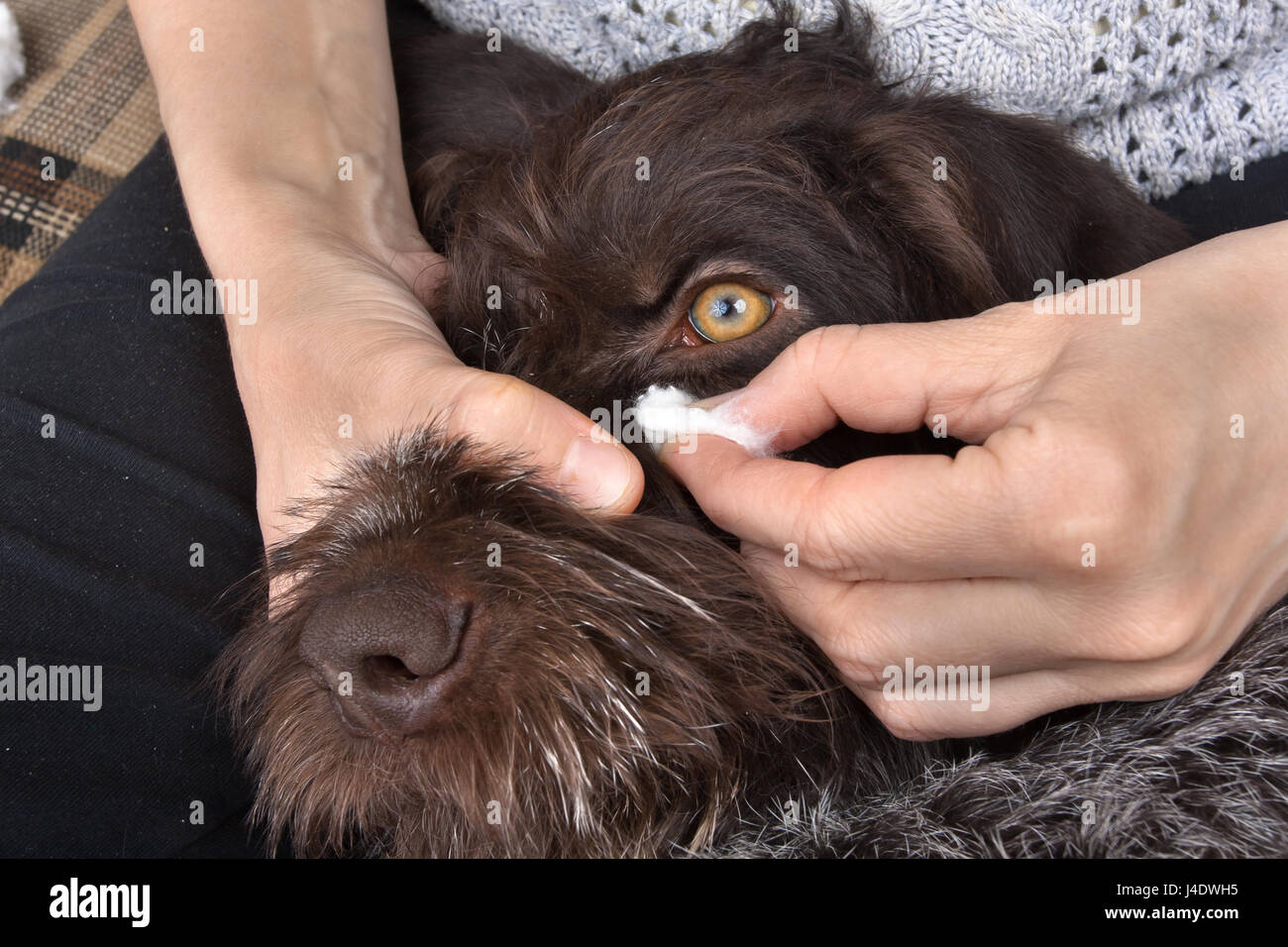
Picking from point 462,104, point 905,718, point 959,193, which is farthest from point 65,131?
point 905,718

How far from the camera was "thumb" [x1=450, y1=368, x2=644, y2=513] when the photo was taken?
68.8 inches

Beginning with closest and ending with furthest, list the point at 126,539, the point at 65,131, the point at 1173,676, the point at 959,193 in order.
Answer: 1. the point at 1173,676
2. the point at 959,193
3. the point at 126,539
4. the point at 65,131

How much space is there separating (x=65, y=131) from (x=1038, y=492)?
10.3ft

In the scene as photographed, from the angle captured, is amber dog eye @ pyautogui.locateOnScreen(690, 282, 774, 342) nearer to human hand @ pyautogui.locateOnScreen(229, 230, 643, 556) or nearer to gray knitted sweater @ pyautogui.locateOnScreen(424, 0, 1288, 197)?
human hand @ pyautogui.locateOnScreen(229, 230, 643, 556)

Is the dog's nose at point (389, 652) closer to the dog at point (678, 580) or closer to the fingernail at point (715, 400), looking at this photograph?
the dog at point (678, 580)

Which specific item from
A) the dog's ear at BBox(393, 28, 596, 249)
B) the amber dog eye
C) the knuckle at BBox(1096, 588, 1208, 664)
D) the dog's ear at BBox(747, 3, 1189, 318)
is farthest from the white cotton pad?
the dog's ear at BBox(393, 28, 596, 249)

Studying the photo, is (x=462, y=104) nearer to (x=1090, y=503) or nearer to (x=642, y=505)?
(x=642, y=505)

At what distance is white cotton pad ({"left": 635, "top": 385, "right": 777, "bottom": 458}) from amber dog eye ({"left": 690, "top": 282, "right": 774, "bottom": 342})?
0.14 metres

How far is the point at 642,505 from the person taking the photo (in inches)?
74.7

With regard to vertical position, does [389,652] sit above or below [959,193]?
below

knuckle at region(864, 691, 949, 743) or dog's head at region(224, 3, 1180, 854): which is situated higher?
dog's head at region(224, 3, 1180, 854)

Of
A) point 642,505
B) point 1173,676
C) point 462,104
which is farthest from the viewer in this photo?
point 462,104

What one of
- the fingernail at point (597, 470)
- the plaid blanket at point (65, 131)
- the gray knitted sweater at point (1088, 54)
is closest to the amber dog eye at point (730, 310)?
the fingernail at point (597, 470)

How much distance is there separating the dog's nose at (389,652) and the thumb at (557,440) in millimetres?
288
